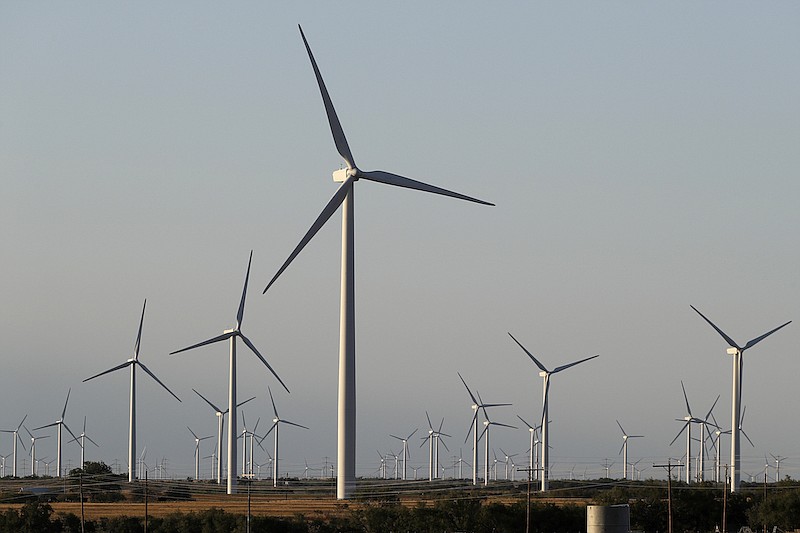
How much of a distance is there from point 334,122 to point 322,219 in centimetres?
758

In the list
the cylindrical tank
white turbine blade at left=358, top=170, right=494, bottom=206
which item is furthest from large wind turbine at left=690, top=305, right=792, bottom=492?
the cylindrical tank

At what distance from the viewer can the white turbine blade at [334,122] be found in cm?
9406

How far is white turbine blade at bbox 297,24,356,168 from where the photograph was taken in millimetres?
94062

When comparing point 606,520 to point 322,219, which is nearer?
point 606,520

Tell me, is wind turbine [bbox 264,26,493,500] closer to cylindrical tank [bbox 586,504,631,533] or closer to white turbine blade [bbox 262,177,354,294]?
white turbine blade [bbox 262,177,354,294]

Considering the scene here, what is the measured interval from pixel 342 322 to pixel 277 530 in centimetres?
1941

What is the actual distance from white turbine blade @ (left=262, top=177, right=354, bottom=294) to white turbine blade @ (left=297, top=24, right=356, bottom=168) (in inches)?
70.4

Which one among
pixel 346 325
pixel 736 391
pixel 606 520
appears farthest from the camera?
pixel 736 391

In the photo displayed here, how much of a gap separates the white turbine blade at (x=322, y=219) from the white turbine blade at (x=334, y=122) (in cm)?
179

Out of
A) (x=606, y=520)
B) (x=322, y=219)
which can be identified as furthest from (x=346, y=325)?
(x=606, y=520)

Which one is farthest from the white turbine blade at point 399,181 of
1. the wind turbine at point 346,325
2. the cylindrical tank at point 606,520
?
the cylindrical tank at point 606,520

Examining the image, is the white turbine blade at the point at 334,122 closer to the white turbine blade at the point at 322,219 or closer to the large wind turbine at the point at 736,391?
the white turbine blade at the point at 322,219

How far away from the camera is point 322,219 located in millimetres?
96688

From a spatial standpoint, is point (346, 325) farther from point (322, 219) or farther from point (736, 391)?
point (736, 391)
